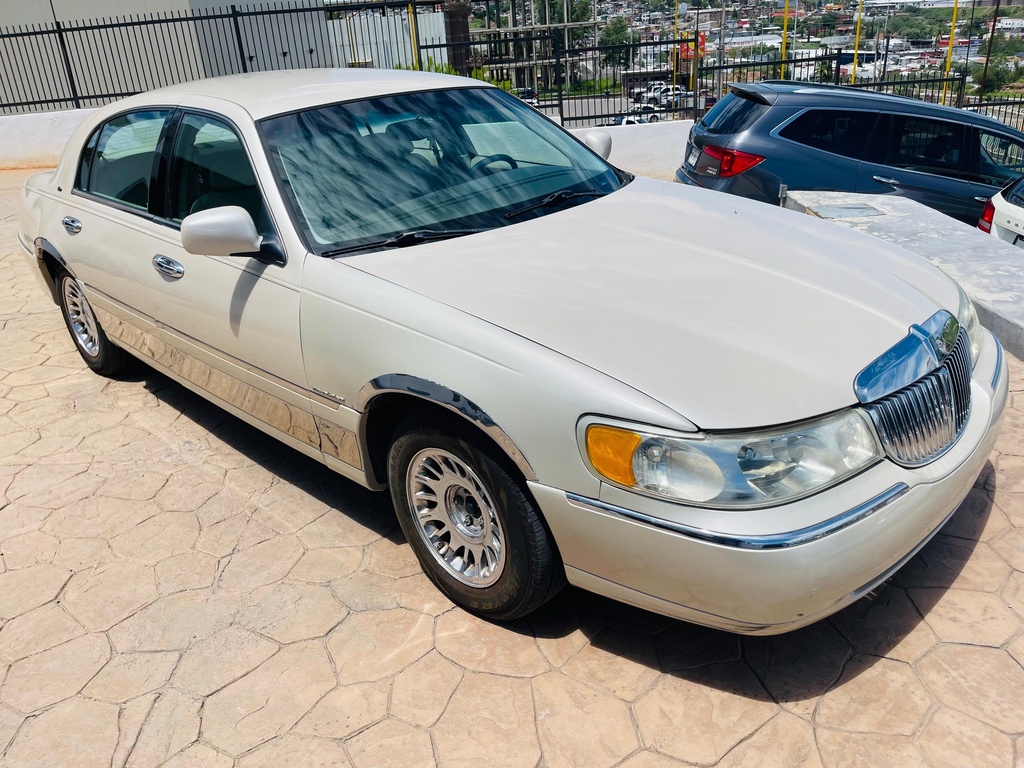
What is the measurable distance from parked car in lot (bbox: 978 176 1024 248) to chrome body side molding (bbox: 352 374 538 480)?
5112 mm

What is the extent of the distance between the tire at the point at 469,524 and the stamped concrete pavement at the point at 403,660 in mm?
171

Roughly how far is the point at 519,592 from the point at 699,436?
88cm

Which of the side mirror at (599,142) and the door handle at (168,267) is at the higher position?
the side mirror at (599,142)

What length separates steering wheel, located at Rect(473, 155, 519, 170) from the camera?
3.71 meters

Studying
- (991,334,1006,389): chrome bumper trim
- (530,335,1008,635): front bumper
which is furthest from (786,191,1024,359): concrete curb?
(530,335,1008,635): front bumper

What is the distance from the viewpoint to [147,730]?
2.71m

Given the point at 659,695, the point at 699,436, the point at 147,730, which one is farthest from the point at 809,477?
the point at 147,730

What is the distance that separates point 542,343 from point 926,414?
1223 millimetres

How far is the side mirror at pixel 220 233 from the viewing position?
3105 mm

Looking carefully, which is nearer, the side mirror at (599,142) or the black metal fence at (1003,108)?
the side mirror at (599,142)

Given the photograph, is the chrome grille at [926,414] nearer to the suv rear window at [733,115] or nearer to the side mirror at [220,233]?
the side mirror at [220,233]

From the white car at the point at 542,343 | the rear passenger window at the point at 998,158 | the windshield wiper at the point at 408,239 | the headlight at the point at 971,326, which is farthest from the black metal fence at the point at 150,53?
the headlight at the point at 971,326

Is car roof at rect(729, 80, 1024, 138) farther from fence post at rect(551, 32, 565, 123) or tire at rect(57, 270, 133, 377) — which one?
fence post at rect(551, 32, 565, 123)

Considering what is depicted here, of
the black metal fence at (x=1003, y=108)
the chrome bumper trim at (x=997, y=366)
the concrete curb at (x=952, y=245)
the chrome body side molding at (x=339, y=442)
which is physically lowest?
the black metal fence at (x=1003, y=108)
